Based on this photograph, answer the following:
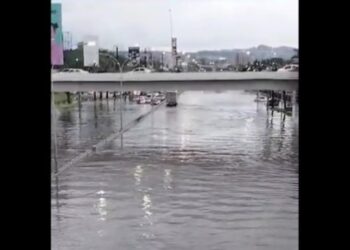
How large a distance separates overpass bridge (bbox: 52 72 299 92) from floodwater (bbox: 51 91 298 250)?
7.09 meters

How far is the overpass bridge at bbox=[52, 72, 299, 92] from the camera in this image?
43312 mm

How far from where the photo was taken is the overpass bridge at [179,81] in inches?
1705

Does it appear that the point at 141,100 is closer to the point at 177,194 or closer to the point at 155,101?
the point at 155,101

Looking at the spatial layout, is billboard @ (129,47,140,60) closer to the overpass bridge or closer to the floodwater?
the overpass bridge

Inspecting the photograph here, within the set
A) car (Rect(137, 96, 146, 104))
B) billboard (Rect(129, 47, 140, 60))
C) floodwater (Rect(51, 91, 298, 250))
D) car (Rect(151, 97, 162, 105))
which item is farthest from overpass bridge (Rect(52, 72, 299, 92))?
car (Rect(137, 96, 146, 104))

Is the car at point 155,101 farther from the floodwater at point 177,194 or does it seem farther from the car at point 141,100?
the floodwater at point 177,194

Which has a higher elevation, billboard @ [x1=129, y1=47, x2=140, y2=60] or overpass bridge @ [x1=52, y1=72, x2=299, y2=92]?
billboard @ [x1=129, y1=47, x2=140, y2=60]

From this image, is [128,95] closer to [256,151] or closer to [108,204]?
[256,151]

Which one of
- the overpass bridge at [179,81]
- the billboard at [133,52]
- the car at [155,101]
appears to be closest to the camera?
the overpass bridge at [179,81]

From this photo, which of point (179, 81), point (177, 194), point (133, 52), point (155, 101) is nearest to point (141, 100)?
point (155, 101)

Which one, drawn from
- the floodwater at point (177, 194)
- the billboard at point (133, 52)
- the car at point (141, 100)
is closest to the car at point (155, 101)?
the car at point (141, 100)

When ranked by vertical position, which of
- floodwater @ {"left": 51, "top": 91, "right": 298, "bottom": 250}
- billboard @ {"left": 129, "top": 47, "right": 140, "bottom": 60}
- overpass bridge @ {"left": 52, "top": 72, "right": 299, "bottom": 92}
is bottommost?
floodwater @ {"left": 51, "top": 91, "right": 298, "bottom": 250}

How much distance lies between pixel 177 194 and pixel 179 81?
90.3 ft

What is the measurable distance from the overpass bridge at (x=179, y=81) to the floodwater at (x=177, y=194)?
709 cm
